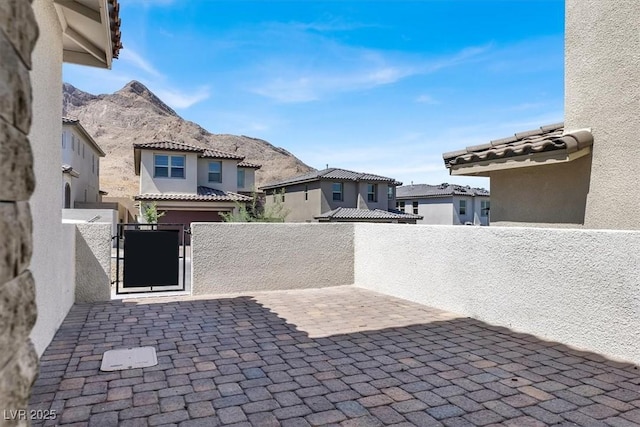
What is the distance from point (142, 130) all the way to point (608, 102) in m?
83.2

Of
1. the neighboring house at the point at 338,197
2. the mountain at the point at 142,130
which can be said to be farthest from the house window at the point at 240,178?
the mountain at the point at 142,130

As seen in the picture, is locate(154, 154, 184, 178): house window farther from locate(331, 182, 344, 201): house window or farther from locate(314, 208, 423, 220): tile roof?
locate(331, 182, 344, 201): house window

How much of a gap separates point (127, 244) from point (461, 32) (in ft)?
44.2

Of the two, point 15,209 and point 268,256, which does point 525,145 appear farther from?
point 15,209

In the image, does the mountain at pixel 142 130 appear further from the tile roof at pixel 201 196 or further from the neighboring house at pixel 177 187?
the neighboring house at pixel 177 187

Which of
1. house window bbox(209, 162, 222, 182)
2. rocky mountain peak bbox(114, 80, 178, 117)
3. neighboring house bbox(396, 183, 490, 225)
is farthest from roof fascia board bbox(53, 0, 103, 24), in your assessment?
rocky mountain peak bbox(114, 80, 178, 117)

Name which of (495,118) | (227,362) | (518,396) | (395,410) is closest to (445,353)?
(518,396)

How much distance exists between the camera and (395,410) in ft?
12.1

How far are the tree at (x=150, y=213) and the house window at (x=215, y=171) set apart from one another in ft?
16.3

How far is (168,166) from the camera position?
24641 mm

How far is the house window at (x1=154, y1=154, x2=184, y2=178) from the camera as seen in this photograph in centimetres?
2439

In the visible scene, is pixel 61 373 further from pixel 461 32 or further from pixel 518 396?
pixel 461 32

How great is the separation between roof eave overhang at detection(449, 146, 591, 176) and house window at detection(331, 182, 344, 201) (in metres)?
24.5

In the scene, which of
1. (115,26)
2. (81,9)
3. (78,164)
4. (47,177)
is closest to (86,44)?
(115,26)
